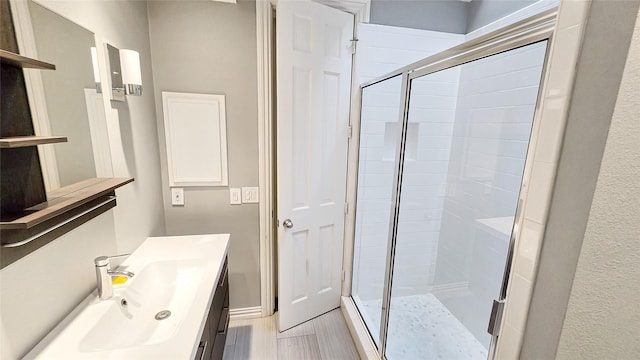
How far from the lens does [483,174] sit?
2031mm

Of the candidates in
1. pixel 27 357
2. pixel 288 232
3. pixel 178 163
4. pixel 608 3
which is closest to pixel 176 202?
pixel 178 163

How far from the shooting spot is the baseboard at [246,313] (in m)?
2.20

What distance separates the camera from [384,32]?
2053 mm

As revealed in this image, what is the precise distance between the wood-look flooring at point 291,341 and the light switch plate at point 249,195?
101 cm

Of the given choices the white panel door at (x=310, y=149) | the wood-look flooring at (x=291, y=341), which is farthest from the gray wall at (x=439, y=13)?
the wood-look flooring at (x=291, y=341)

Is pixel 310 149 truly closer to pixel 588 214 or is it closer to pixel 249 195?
pixel 249 195

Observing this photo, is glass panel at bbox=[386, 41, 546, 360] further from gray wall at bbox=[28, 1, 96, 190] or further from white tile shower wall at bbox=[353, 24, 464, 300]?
gray wall at bbox=[28, 1, 96, 190]

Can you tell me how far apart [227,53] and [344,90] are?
0.86 m

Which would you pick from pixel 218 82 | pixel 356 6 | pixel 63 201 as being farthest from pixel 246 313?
pixel 356 6

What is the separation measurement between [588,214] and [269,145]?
5.65ft

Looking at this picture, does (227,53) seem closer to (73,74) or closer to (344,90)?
(344,90)

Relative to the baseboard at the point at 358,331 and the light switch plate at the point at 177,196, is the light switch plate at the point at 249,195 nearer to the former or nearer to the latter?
the light switch plate at the point at 177,196

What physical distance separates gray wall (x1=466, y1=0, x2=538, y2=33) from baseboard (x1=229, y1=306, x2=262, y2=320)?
2876mm

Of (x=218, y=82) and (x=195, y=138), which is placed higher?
(x=218, y=82)
